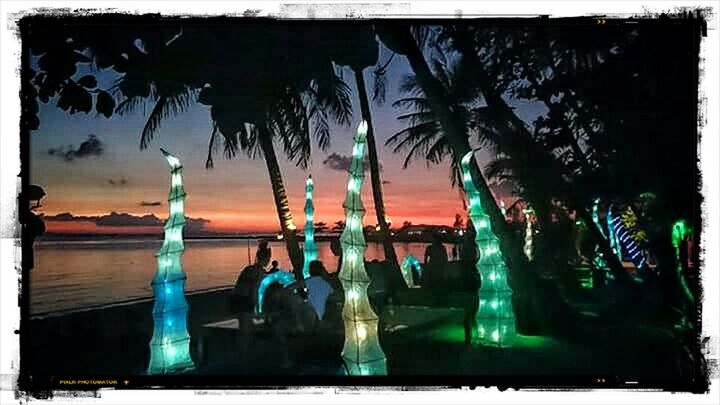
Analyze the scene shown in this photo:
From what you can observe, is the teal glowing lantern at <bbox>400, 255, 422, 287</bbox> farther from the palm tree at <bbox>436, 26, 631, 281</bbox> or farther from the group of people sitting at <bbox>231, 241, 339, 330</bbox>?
the palm tree at <bbox>436, 26, 631, 281</bbox>

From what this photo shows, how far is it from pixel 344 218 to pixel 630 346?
90cm

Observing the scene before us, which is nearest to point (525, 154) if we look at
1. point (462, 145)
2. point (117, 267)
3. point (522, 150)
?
point (522, 150)

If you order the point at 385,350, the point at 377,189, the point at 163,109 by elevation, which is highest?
the point at 163,109

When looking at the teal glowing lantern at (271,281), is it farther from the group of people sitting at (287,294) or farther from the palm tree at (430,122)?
the palm tree at (430,122)

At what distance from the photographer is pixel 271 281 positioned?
2123 millimetres

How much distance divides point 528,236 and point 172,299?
103 cm

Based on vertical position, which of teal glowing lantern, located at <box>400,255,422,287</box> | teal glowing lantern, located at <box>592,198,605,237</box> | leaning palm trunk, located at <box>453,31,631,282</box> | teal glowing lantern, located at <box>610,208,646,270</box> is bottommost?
teal glowing lantern, located at <box>400,255,422,287</box>

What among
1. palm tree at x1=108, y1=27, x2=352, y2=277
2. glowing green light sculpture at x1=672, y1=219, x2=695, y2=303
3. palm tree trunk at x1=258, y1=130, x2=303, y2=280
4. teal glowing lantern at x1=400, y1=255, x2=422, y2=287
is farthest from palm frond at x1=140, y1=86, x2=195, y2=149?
glowing green light sculpture at x1=672, y1=219, x2=695, y2=303

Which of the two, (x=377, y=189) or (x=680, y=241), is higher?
(x=377, y=189)

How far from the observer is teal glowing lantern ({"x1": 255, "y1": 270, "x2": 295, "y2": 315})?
6.96ft

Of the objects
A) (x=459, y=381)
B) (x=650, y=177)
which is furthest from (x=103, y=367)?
(x=650, y=177)

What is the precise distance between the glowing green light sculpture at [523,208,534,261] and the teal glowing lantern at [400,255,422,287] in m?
0.31

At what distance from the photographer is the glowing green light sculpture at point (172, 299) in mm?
2111

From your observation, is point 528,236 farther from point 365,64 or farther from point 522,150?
point 365,64
